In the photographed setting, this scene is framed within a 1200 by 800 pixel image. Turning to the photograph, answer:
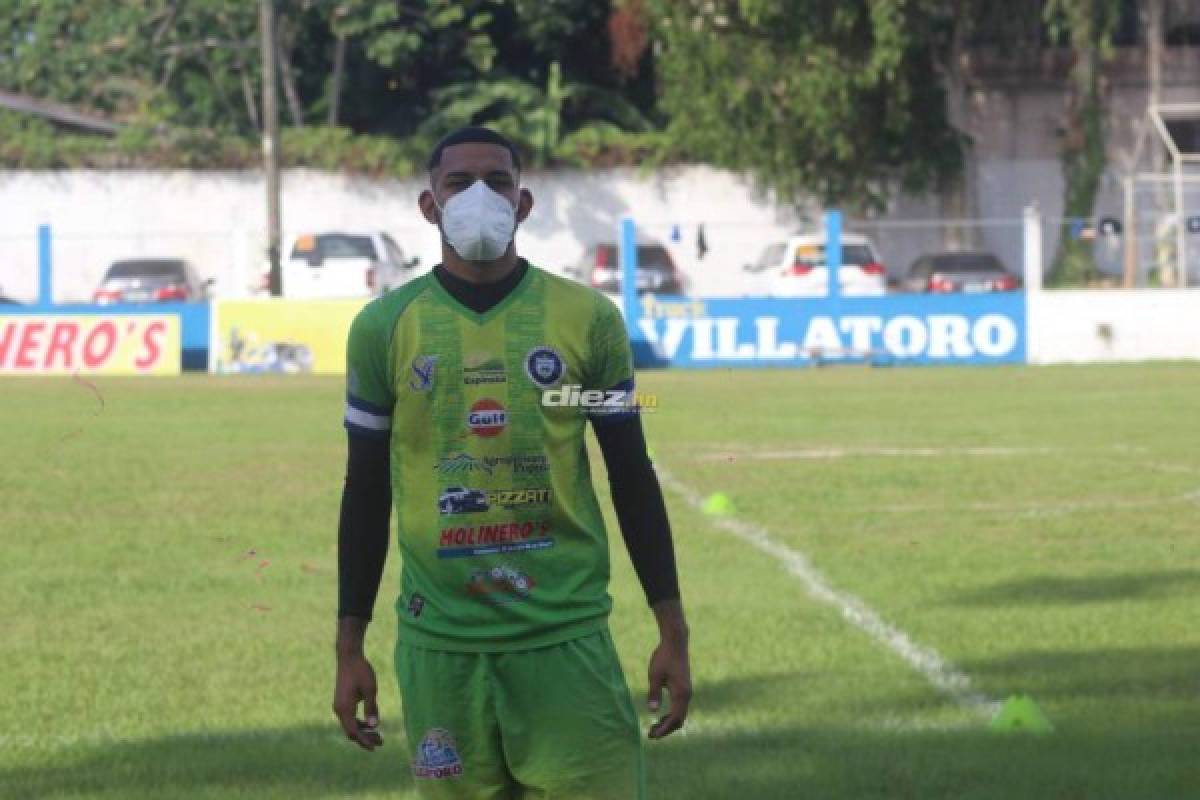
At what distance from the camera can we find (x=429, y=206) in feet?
14.9

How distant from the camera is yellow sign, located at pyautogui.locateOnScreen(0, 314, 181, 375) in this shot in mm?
33844

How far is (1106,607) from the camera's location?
35.5 feet

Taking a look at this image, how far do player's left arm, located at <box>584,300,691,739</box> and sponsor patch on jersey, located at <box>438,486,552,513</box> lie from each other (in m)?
0.20

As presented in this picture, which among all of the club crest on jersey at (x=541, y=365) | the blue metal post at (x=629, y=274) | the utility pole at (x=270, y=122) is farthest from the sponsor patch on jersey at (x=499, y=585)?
the utility pole at (x=270, y=122)

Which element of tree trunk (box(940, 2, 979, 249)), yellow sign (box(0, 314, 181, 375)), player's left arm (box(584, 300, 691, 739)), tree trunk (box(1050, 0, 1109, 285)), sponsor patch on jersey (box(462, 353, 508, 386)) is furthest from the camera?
tree trunk (box(940, 2, 979, 249))

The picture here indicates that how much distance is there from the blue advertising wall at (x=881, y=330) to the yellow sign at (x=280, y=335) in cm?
439

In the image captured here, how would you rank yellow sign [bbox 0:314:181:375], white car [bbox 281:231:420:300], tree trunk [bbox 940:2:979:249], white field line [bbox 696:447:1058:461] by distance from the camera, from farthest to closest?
tree trunk [bbox 940:2:979:249] < white car [bbox 281:231:420:300] < yellow sign [bbox 0:314:181:375] < white field line [bbox 696:447:1058:461]

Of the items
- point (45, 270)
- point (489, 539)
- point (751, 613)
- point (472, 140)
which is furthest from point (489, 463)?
point (45, 270)

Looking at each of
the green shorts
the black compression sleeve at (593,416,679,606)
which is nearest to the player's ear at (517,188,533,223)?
the black compression sleeve at (593,416,679,606)

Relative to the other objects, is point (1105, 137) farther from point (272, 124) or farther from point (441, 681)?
point (441, 681)

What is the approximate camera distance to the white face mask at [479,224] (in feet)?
14.0

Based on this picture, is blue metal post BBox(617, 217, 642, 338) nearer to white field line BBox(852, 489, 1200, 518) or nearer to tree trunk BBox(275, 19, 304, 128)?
tree trunk BBox(275, 19, 304, 128)

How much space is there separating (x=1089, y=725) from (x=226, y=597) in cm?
485

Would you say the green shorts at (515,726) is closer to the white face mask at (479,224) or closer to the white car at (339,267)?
the white face mask at (479,224)
